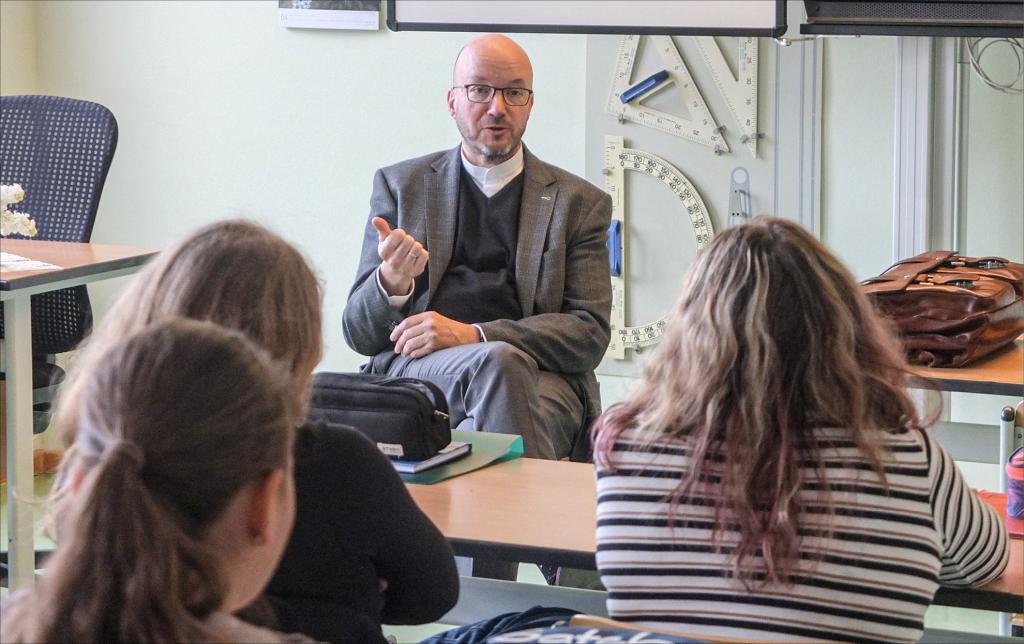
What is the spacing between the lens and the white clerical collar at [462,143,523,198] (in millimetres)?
3168

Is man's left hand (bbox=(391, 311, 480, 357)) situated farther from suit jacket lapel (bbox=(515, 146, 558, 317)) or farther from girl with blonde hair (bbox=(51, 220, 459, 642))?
girl with blonde hair (bbox=(51, 220, 459, 642))

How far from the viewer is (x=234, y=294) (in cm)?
135

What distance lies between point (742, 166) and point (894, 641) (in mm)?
2831

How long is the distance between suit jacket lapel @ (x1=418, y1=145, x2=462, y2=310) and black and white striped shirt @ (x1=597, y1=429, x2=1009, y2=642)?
1642mm

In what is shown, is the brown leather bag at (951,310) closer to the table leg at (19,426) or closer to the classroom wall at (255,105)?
the table leg at (19,426)

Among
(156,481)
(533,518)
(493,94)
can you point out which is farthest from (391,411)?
(493,94)

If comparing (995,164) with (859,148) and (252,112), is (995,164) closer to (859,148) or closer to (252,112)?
(859,148)

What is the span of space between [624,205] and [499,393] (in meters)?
1.70

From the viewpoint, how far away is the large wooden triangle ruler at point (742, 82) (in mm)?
4078

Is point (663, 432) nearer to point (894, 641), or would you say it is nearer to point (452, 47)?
point (894, 641)

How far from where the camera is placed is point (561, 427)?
9.53 feet

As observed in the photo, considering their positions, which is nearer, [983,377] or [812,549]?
[812,549]

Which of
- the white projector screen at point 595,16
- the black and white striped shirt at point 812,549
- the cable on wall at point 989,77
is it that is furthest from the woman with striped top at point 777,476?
the cable on wall at point 989,77

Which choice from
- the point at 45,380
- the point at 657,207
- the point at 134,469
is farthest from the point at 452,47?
the point at 134,469
